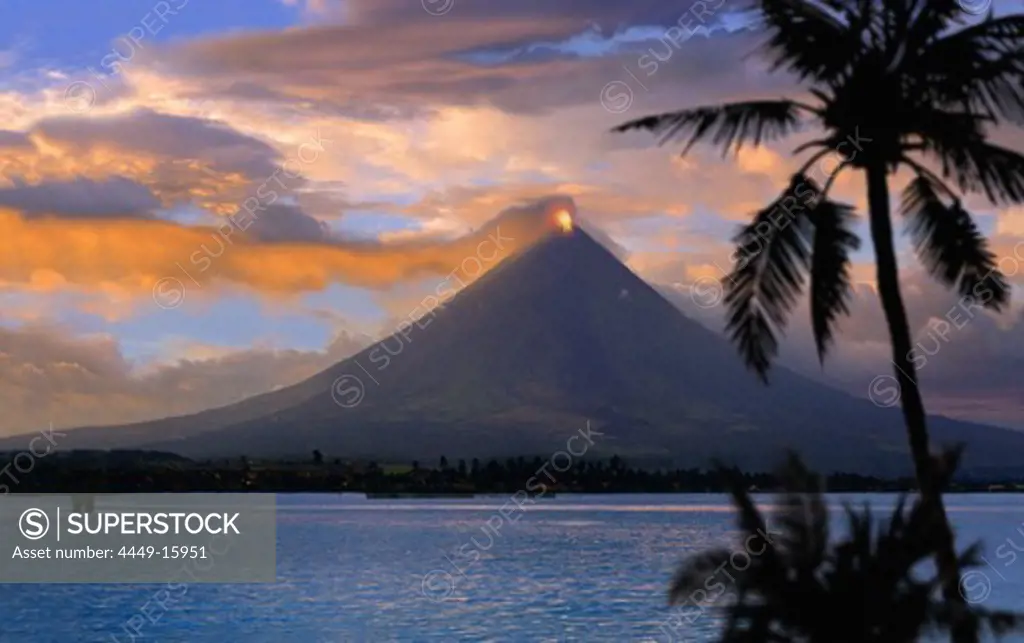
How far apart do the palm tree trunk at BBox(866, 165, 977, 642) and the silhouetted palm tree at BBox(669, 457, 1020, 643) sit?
14cm

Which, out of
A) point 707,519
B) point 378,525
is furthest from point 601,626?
point 707,519

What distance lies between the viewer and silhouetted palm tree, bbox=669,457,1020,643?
12938 millimetres

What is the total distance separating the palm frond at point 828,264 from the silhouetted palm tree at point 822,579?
2.08m

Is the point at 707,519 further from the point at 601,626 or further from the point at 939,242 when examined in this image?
the point at 939,242

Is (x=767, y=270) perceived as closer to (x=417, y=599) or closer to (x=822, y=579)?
(x=822, y=579)

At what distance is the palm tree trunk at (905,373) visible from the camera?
43.1 feet

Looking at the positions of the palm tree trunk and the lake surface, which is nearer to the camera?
the palm tree trunk

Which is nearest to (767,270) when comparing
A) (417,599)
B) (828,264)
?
(828,264)

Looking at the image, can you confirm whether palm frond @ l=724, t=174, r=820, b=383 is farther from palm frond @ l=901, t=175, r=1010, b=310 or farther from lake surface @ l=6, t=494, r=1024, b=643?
lake surface @ l=6, t=494, r=1024, b=643

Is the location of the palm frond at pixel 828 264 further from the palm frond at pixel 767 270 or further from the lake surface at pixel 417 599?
the lake surface at pixel 417 599

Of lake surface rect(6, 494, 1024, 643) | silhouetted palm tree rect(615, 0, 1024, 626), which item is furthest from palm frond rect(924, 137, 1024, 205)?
lake surface rect(6, 494, 1024, 643)

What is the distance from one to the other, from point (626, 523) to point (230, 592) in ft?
312

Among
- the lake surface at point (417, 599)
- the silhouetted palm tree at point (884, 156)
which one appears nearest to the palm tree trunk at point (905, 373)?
the silhouetted palm tree at point (884, 156)

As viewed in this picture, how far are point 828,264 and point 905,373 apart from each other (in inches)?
54.2
